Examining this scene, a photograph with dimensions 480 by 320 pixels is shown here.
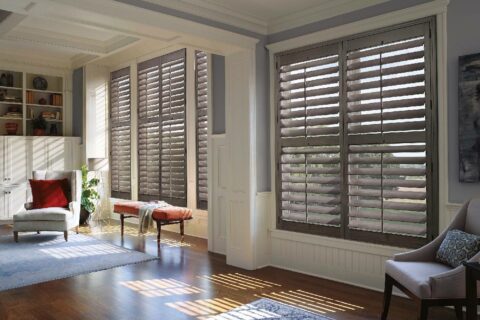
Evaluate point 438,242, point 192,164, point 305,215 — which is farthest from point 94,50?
point 438,242

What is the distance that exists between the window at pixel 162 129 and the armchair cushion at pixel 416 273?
4146 millimetres

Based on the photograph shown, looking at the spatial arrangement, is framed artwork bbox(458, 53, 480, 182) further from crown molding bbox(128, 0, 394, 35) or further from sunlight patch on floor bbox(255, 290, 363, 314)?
sunlight patch on floor bbox(255, 290, 363, 314)

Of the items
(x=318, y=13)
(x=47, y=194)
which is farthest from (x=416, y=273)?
(x=47, y=194)

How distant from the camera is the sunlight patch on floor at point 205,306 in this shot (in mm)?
3443

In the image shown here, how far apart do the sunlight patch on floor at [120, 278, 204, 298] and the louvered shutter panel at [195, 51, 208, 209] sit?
7.37ft

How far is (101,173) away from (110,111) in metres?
1.26

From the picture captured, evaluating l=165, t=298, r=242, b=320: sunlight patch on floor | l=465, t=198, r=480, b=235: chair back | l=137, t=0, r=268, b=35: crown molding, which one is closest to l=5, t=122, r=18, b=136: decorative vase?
l=137, t=0, r=268, b=35: crown molding

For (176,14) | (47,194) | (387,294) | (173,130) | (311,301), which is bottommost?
(311,301)

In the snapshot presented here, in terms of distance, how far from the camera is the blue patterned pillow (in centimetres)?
291

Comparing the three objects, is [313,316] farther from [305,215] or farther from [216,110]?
[216,110]

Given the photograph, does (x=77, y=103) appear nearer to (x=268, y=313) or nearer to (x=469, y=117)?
(x=268, y=313)

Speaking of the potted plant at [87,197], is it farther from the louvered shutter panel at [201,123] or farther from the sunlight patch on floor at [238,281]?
the sunlight patch on floor at [238,281]

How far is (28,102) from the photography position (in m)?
8.30

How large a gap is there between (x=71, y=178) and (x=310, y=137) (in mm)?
4071
